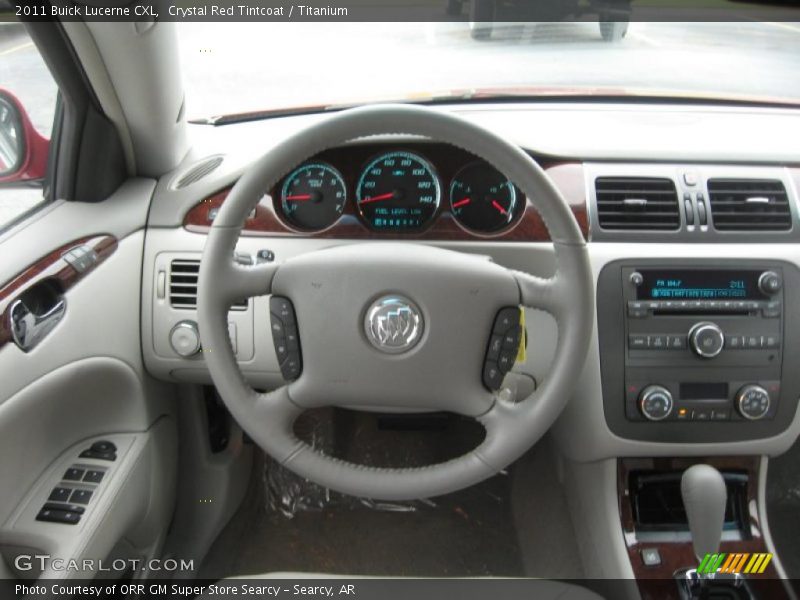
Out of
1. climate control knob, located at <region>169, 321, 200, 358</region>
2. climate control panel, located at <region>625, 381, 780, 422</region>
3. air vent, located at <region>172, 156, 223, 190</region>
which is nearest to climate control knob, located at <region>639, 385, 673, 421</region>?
climate control panel, located at <region>625, 381, 780, 422</region>

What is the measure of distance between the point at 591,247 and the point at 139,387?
122cm

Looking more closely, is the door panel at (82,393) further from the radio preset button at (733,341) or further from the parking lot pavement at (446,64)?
the radio preset button at (733,341)

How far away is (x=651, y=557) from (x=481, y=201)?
102 centimetres

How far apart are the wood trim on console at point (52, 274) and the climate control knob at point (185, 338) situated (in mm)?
250

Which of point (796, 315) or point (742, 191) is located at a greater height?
point (742, 191)

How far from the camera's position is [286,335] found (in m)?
1.39

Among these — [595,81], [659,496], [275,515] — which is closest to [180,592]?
[275,515]

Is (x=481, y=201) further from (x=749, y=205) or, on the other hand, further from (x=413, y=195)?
(x=749, y=205)

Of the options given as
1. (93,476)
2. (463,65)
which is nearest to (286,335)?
(93,476)

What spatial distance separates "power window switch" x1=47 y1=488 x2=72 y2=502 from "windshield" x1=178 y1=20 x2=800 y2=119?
1.07m

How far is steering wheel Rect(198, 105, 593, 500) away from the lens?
4.25 feet

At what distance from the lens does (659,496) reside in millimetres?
1960

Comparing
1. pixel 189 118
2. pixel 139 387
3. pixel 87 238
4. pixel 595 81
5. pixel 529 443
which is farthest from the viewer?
pixel 595 81

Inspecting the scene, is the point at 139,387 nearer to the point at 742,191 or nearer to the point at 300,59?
the point at 300,59
